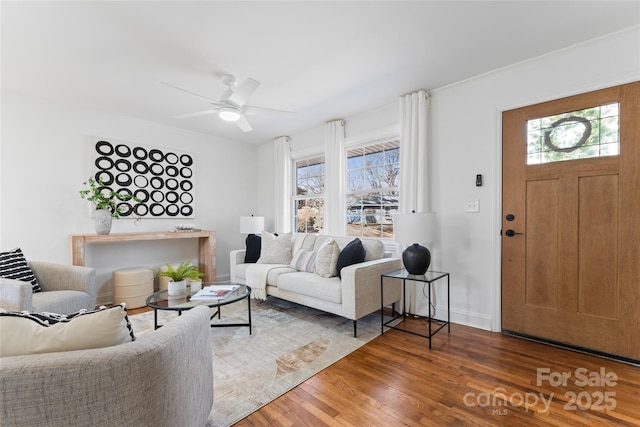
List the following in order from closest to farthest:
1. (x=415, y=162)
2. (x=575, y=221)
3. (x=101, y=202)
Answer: (x=575, y=221) → (x=415, y=162) → (x=101, y=202)

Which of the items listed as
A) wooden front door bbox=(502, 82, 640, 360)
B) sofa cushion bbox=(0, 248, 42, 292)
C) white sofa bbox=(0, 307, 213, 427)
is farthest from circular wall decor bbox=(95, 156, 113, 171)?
wooden front door bbox=(502, 82, 640, 360)

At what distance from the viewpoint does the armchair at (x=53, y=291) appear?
7.02 feet

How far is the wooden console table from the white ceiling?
165 cm

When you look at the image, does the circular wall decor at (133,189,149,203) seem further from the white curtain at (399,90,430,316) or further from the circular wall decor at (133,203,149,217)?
the white curtain at (399,90,430,316)

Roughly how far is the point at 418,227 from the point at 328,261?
101 cm

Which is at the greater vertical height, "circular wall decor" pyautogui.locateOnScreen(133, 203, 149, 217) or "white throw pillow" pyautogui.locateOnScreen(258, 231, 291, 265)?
"circular wall decor" pyautogui.locateOnScreen(133, 203, 149, 217)

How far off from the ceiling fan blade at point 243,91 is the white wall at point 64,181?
2254mm

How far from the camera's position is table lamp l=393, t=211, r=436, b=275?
8.98 ft

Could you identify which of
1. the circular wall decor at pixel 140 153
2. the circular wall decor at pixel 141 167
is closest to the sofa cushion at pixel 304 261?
the circular wall decor at pixel 141 167

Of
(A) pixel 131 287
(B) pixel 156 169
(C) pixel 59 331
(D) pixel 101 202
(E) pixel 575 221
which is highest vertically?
(B) pixel 156 169

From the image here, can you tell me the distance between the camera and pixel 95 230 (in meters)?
3.77

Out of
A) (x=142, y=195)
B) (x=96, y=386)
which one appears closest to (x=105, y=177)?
(x=142, y=195)

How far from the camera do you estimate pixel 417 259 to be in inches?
109

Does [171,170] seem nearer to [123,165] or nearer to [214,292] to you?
[123,165]
